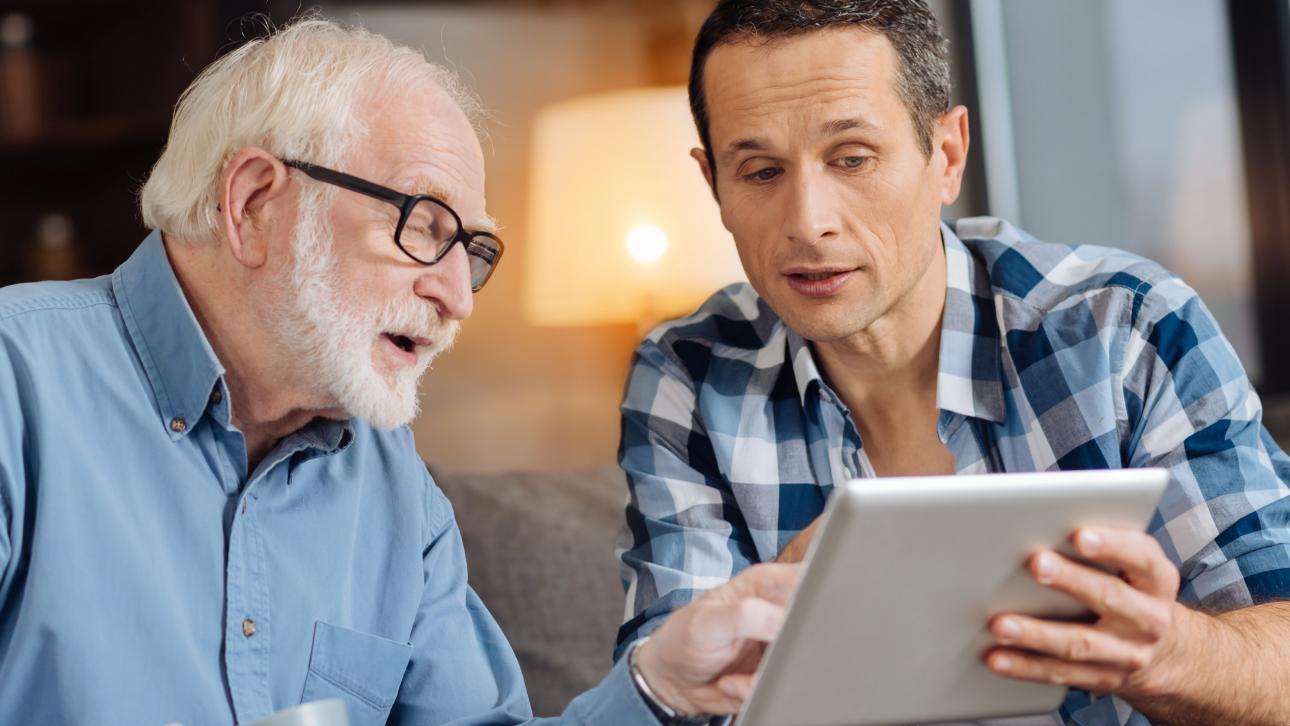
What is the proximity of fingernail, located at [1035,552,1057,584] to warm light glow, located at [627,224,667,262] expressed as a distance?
70.0 inches

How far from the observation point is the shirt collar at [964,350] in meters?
1.51

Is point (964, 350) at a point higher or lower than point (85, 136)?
lower

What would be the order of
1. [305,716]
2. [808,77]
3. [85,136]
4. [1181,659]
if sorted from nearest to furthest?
[305,716]
[1181,659]
[808,77]
[85,136]

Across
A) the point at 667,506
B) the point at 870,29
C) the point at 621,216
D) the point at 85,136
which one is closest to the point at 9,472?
the point at 667,506

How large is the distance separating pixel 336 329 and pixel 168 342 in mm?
157

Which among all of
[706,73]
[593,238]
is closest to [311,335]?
[706,73]

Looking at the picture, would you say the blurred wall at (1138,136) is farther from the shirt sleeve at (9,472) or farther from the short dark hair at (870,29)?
the shirt sleeve at (9,472)

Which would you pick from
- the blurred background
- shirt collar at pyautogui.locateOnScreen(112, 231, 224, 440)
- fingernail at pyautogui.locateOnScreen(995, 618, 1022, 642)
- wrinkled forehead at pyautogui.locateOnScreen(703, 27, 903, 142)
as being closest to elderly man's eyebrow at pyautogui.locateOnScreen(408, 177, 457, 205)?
shirt collar at pyautogui.locateOnScreen(112, 231, 224, 440)

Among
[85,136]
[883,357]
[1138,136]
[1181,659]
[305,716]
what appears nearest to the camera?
[305,716]

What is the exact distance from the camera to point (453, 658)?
138cm

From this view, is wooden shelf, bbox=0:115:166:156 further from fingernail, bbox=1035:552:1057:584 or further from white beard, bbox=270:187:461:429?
fingernail, bbox=1035:552:1057:584

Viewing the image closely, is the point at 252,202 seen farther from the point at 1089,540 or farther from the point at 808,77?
the point at 1089,540

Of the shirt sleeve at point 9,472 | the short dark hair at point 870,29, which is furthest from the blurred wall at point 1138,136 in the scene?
the shirt sleeve at point 9,472

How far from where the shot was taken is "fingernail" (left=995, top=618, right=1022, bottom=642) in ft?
3.05
